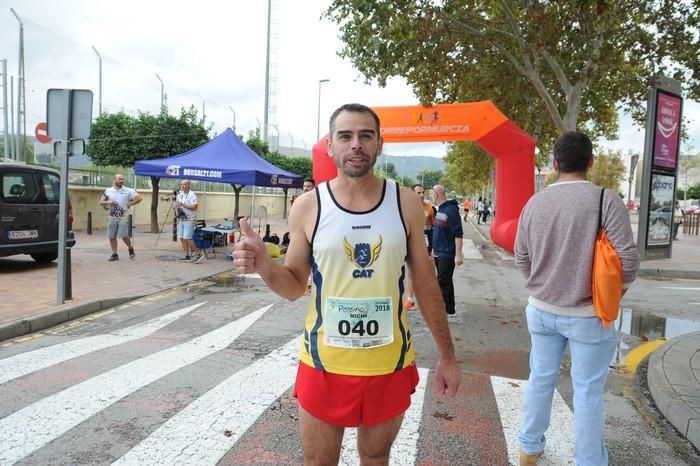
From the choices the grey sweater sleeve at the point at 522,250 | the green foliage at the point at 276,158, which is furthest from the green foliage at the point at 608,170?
the grey sweater sleeve at the point at 522,250

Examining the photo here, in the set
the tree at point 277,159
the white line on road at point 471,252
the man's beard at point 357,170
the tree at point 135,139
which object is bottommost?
the white line on road at point 471,252

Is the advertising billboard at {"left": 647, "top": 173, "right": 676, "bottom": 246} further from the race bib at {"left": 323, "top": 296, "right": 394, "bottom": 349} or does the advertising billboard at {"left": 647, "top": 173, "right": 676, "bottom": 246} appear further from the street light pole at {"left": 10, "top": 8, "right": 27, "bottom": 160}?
the street light pole at {"left": 10, "top": 8, "right": 27, "bottom": 160}

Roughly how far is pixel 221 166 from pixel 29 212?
430 centimetres

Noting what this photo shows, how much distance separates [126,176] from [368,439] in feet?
77.8

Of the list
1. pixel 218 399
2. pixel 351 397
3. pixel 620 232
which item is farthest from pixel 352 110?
pixel 218 399

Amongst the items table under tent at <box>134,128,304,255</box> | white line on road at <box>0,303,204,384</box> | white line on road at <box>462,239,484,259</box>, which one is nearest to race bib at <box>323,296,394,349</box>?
white line on road at <box>0,303,204,384</box>

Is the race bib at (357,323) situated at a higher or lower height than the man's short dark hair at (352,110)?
lower

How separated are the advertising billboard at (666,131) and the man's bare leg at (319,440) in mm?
13791

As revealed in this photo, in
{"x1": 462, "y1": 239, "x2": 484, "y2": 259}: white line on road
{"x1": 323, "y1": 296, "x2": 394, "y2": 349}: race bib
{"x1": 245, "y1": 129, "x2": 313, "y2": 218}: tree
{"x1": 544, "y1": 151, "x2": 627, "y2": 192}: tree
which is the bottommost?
{"x1": 462, "y1": 239, "x2": 484, "y2": 259}: white line on road

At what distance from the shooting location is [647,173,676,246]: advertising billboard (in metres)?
13.1

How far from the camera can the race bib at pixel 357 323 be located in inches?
76.4

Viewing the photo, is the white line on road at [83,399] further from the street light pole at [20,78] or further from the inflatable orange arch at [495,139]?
the street light pole at [20,78]

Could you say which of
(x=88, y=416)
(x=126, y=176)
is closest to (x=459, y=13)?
(x=88, y=416)

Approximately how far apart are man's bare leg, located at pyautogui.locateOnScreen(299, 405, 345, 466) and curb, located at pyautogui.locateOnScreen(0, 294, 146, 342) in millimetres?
5160
